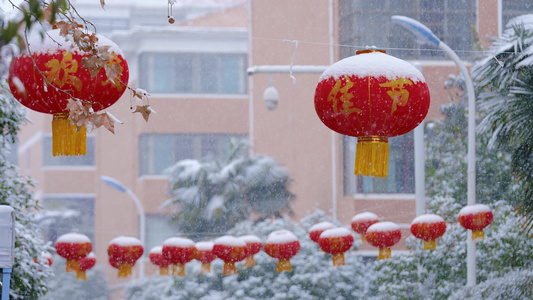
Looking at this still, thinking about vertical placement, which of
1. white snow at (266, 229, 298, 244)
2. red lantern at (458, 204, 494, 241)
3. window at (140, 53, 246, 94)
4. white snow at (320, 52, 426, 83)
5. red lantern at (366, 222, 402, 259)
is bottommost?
white snow at (266, 229, 298, 244)

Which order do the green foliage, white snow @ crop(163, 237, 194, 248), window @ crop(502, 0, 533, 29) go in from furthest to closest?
the green foliage, window @ crop(502, 0, 533, 29), white snow @ crop(163, 237, 194, 248)

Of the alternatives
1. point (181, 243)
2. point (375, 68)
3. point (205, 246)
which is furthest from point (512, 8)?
point (375, 68)

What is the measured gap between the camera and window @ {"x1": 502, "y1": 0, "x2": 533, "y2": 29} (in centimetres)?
2822

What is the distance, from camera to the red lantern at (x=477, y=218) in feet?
52.2

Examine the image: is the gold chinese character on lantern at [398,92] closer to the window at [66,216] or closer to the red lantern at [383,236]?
the red lantern at [383,236]

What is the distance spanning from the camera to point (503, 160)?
72.5 ft

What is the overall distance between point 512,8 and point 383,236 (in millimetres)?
13173

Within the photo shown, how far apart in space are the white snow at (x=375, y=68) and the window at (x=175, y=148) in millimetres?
34238

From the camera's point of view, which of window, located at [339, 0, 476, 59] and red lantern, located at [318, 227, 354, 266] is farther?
window, located at [339, 0, 476, 59]

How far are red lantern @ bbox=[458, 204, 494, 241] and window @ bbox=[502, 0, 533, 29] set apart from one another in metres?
13.2

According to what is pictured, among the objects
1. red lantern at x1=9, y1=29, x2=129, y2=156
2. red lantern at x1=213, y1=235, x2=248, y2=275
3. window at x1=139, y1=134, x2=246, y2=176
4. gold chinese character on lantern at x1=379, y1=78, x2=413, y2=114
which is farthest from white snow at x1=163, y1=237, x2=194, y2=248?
window at x1=139, y1=134, x2=246, y2=176

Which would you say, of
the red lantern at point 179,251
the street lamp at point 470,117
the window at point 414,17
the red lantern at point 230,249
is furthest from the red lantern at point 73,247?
the window at point 414,17

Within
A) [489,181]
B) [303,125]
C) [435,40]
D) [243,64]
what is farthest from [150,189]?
[435,40]

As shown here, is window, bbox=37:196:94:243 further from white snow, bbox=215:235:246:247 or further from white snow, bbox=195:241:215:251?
white snow, bbox=215:235:246:247
